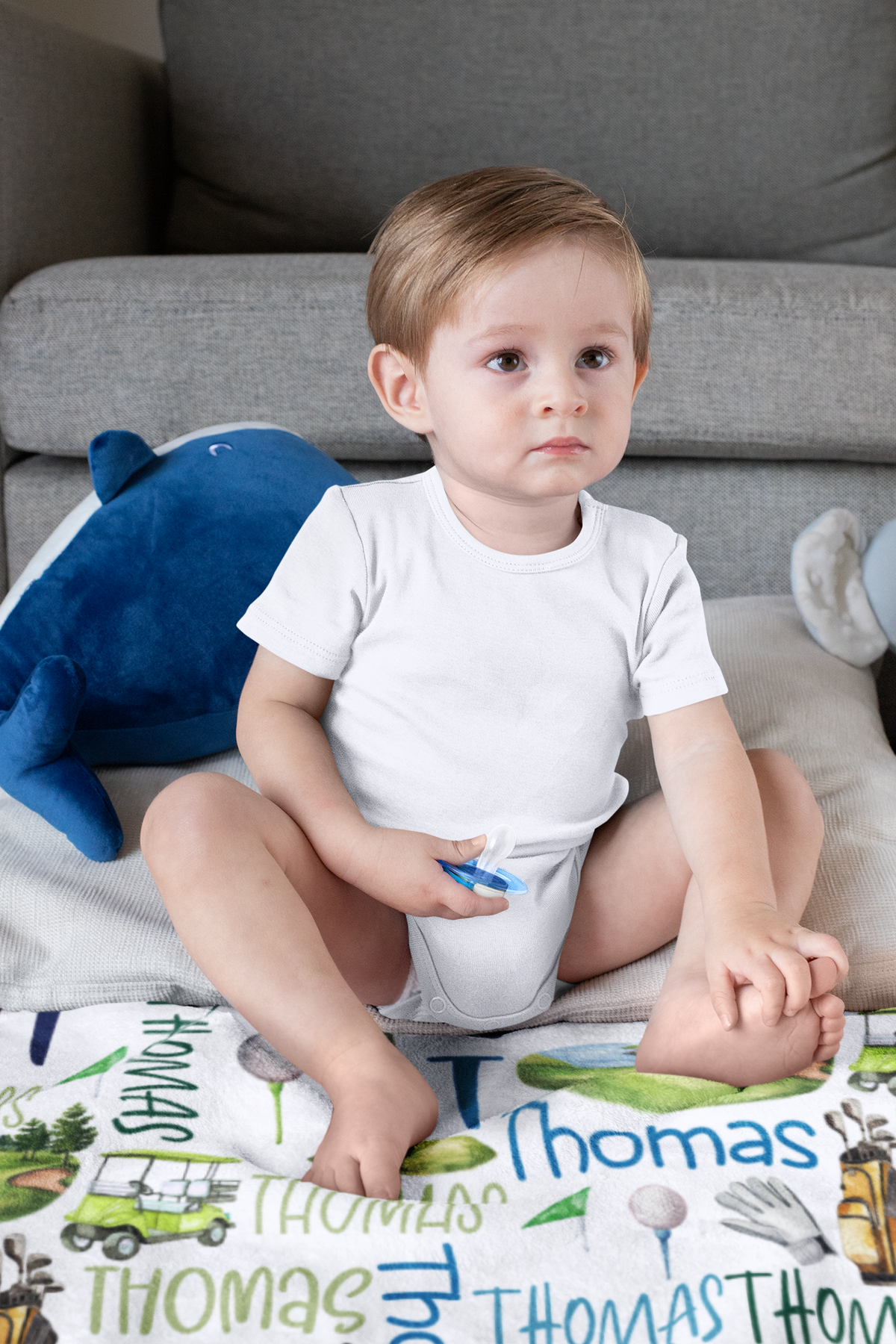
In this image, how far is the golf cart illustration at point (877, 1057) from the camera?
1.94ft

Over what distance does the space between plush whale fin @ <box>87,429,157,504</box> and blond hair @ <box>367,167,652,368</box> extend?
12.8 inches

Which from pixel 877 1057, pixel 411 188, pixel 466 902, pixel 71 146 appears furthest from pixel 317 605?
pixel 411 188

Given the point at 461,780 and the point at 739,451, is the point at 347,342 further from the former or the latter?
the point at 461,780

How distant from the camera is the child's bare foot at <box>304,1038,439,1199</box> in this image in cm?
53

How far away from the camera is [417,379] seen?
0.72 meters

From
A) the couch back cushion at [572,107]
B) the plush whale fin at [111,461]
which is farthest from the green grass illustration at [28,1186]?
the couch back cushion at [572,107]

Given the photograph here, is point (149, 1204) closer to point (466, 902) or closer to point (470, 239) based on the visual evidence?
point (466, 902)

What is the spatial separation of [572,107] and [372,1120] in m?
1.54

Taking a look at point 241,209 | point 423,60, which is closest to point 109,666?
point 241,209

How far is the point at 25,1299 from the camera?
0.46 metres

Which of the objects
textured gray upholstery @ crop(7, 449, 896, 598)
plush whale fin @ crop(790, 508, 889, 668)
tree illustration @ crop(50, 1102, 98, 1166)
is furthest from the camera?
textured gray upholstery @ crop(7, 449, 896, 598)

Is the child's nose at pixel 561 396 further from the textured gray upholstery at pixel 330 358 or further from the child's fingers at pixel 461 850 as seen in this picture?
the textured gray upholstery at pixel 330 358

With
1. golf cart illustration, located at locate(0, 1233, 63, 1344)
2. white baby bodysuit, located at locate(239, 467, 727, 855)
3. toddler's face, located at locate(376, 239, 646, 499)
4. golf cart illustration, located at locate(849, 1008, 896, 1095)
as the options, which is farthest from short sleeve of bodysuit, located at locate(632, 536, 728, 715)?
golf cart illustration, located at locate(0, 1233, 63, 1344)

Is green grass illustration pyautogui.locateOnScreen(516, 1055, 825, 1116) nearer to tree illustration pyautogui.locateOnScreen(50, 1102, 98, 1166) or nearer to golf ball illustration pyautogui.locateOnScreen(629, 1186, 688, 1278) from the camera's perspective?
golf ball illustration pyautogui.locateOnScreen(629, 1186, 688, 1278)
